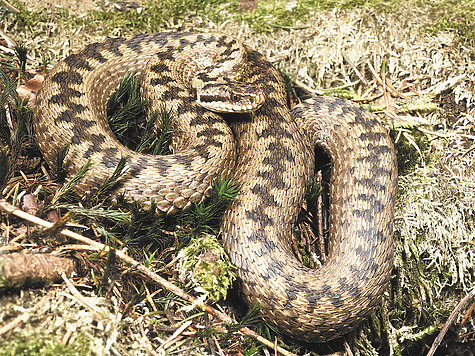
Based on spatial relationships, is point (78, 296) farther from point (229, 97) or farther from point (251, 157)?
point (229, 97)

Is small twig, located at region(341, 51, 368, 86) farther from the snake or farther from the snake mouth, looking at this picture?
the snake mouth

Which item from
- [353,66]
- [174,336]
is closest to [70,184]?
[174,336]

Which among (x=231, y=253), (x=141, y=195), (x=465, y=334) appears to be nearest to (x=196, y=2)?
(x=141, y=195)

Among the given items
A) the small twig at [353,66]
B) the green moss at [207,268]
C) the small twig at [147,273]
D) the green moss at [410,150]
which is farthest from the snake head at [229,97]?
the small twig at [147,273]

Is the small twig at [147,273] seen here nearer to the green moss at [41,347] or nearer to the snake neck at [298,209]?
the snake neck at [298,209]

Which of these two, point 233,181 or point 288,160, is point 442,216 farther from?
point 233,181
